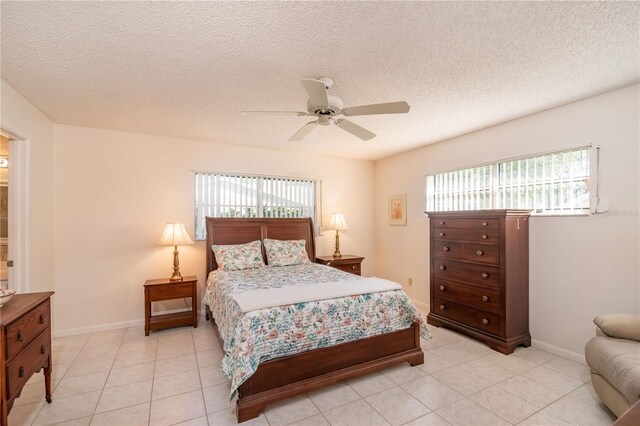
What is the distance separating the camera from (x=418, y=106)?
294cm

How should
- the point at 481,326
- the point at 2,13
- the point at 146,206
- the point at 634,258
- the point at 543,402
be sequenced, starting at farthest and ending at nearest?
the point at 146,206 → the point at 481,326 → the point at 634,258 → the point at 543,402 → the point at 2,13

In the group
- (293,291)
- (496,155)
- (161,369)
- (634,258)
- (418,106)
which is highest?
(418,106)

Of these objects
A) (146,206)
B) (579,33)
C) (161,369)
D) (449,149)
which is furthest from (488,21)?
(146,206)

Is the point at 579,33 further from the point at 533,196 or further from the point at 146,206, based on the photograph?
the point at 146,206

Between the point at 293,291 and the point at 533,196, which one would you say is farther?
the point at 533,196

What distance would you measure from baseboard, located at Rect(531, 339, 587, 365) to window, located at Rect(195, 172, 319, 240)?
3.38 m

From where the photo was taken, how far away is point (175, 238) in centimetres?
360

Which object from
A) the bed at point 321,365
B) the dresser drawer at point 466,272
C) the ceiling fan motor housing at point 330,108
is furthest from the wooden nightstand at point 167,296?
the dresser drawer at point 466,272

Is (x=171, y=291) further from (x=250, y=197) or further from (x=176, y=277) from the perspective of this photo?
(x=250, y=197)

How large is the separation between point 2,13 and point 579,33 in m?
3.36

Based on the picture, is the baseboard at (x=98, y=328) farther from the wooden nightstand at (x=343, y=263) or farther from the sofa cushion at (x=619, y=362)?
the sofa cushion at (x=619, y=362)

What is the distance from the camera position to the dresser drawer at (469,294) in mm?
3059

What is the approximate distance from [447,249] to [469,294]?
566mm

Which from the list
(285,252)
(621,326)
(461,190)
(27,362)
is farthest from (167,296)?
(621,326)
